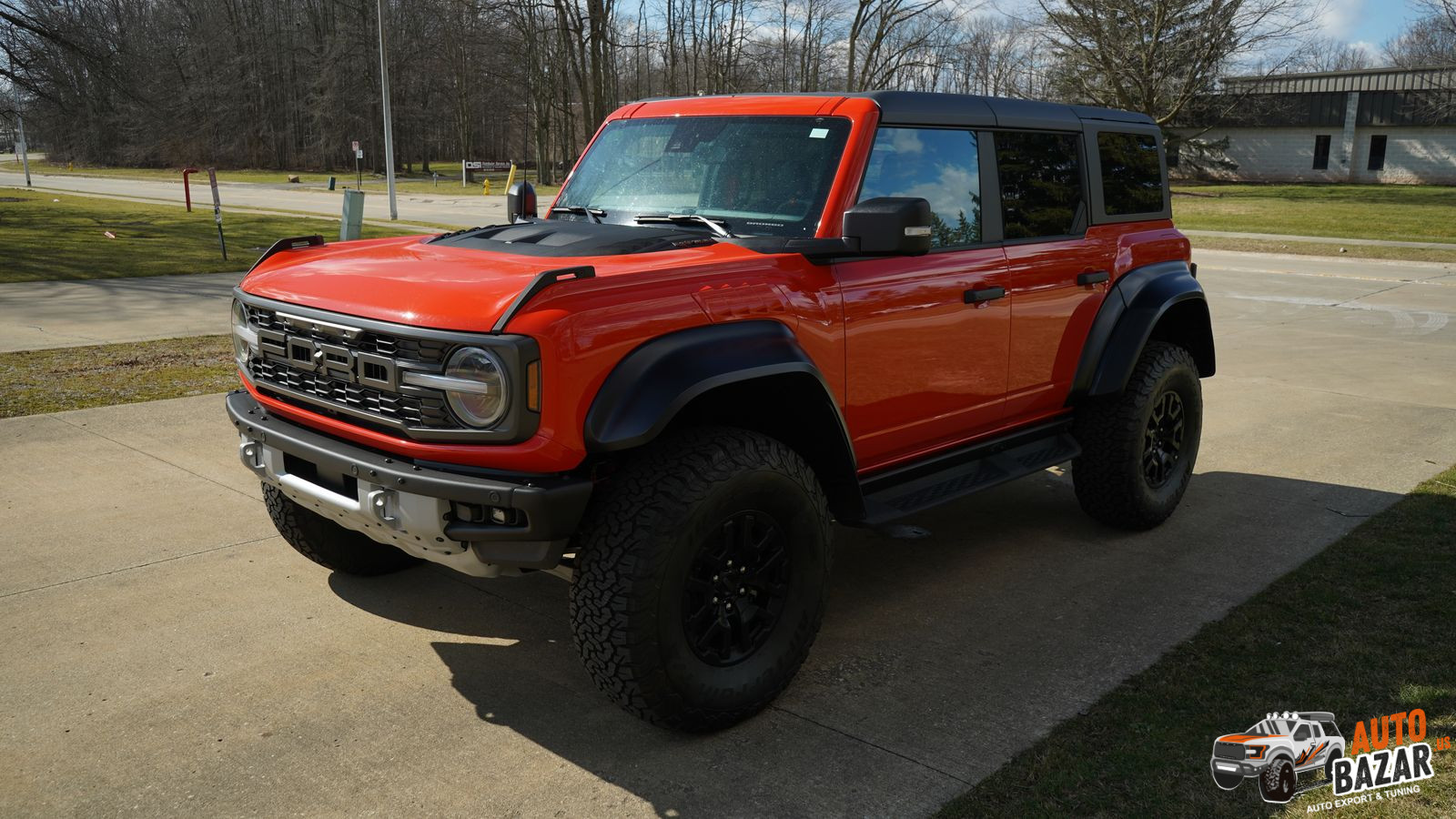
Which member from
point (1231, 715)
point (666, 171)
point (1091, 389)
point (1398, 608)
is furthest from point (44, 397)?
point (1398, 608)

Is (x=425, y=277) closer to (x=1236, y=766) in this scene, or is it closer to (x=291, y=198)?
(x=1236, y=766)

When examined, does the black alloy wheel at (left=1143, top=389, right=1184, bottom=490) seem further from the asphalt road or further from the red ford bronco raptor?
the asphalt road

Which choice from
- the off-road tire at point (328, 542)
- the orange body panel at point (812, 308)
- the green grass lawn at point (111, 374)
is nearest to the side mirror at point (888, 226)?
the orange body panel at point (812, 308)

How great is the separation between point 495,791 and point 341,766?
1.64ft

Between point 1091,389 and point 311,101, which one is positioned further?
point 311,101

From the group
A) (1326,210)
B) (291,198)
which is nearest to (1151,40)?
(1326,210)

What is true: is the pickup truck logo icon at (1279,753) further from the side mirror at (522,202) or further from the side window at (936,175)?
the side mirror at (522,202)

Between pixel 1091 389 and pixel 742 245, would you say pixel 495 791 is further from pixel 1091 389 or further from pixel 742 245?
pixel 1091 389

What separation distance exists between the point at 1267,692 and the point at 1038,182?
7.68 feet

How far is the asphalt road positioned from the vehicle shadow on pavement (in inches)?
827

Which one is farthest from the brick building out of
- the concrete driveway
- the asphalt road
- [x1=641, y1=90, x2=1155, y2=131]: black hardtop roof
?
the concrete driveway

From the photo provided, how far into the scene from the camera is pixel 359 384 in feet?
11.3

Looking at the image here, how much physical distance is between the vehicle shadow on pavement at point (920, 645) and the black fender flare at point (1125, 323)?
33.5 inches

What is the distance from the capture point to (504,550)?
322 centimetres
